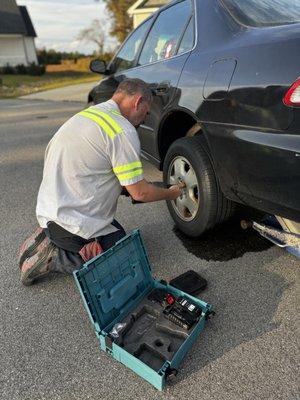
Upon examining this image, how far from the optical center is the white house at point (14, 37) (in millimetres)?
34938

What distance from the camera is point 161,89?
113 inches

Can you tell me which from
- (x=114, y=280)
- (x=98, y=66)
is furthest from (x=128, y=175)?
(x=98, y=66)

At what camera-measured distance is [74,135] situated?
2211 millimetres

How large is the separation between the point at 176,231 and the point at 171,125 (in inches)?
34.7

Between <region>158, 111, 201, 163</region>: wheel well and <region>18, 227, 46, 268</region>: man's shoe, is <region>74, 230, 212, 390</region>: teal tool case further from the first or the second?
<region>158, 111, 201, 163</region>: wheel well

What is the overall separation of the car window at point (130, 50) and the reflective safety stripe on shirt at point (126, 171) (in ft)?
6.76

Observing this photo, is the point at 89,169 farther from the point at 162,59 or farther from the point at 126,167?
the point at 162,59

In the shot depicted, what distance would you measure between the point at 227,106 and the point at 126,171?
2.21 feet

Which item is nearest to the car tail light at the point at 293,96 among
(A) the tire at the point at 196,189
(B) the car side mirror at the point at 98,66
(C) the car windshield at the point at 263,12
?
(C) the car windshield at the point at 263,12

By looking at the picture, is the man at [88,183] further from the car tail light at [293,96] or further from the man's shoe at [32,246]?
the car tail light at [293,96]

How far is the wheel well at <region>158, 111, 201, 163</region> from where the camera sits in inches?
110

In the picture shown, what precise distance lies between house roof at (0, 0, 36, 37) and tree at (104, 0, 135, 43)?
28.4 feet

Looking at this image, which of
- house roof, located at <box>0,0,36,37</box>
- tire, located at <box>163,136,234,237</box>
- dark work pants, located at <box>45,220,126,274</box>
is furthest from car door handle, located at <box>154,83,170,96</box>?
house roof, located at <box>0,0,36,37</box>

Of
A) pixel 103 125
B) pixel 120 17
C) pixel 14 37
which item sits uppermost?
pixel 120 17
